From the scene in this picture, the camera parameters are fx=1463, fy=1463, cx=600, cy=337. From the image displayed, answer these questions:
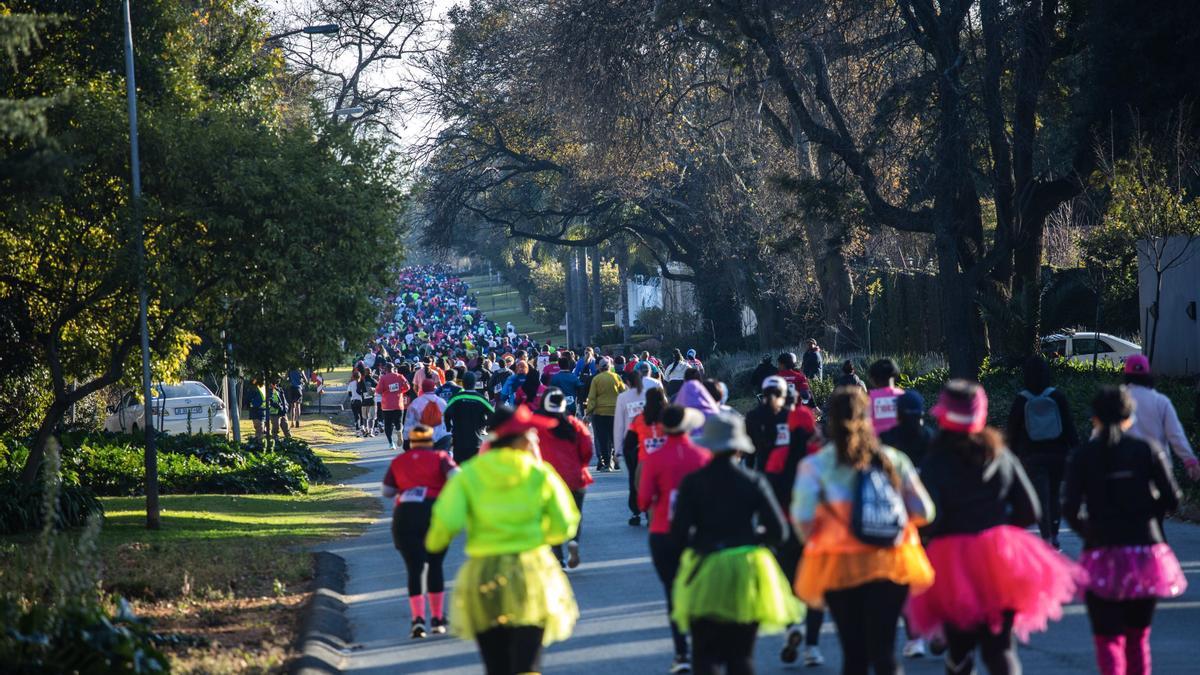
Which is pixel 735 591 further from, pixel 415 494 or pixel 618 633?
pixel 415 494

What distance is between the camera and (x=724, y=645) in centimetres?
689

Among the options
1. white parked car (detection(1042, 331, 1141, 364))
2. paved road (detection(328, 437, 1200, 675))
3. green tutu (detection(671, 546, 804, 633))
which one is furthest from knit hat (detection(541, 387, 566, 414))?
white parked car (detection(1042, 331, 1141, 364))

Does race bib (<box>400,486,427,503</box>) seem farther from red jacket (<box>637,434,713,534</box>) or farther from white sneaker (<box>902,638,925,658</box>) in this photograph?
white sneaker (<box>902,638,925,658</box>)

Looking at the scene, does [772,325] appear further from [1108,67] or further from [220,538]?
[220,538]

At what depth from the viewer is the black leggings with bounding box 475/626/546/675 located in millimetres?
7242

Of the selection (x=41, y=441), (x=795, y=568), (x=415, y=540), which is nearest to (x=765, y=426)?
(x=795, y=568)

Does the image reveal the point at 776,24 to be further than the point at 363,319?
Yes

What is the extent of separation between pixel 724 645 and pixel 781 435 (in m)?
4.17

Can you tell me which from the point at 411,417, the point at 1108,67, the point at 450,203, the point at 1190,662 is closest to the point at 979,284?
the point at 1108,67

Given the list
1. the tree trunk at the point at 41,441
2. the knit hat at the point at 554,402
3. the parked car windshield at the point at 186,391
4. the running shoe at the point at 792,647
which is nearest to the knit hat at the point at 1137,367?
the running shoe at the point at 792,647

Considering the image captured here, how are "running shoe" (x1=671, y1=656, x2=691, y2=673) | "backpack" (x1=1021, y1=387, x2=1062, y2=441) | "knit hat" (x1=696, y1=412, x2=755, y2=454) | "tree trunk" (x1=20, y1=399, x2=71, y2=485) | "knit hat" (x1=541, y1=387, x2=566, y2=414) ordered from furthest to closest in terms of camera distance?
1. "tree trunk" (x1=20, y1=399, x2=71, y2=485)
2. "knit hat" (x1=541, y1=387, x2=566, y2=414)
3. "backpack" (x1=1021, y1=387, x2=1062, y2=441)
4. "running shoe" (x1=671, y1=656, x2=691, y2=673)
5. "knit hat" (x1=696, y1=412, x2=755, y2=454)

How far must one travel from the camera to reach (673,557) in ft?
28.1

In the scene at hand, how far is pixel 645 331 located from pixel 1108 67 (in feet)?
160

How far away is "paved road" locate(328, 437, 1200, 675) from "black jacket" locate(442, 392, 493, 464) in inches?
45.2
